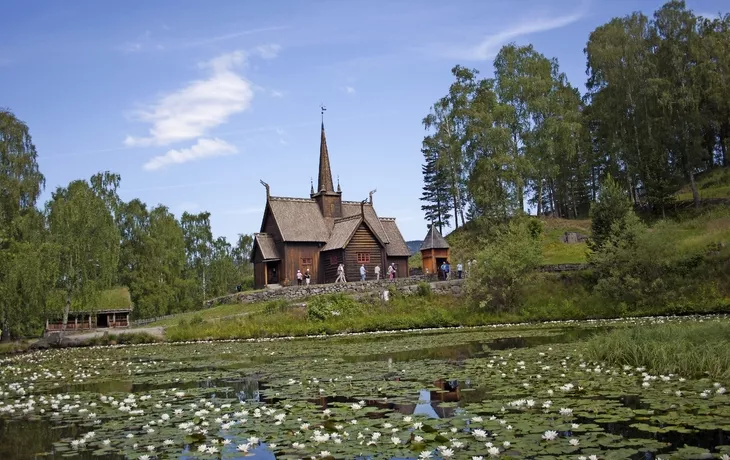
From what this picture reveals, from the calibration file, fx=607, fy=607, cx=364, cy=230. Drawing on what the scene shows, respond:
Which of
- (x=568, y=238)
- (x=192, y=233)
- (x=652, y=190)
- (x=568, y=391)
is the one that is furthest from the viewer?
(x=192, y=233)

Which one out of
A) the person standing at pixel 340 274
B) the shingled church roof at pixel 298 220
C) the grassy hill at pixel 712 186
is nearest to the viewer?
the person standing at pixel 340 274

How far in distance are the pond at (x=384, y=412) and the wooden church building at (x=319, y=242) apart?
102ft

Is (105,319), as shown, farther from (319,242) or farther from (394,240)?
(394,240)

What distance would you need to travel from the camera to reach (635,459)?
6.51 meters

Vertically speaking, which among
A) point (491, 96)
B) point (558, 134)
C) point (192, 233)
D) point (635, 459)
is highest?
point (491, 96)

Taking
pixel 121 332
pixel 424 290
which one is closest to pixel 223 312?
pixel 121 332

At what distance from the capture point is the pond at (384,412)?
24.5 feet

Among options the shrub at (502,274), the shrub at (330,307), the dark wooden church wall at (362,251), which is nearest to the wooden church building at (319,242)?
the dark wooden church wall at (362,251)

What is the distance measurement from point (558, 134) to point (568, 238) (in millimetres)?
10506

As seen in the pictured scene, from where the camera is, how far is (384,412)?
9.98 m

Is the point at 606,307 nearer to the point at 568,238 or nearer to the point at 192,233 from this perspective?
the point at 568,238

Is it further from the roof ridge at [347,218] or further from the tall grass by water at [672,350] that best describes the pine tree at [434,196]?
the tall grass by water at [672,350]

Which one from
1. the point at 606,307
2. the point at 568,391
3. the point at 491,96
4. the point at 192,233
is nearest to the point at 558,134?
Answer: the point at 491,96

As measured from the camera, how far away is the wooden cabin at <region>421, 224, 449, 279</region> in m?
49.6
